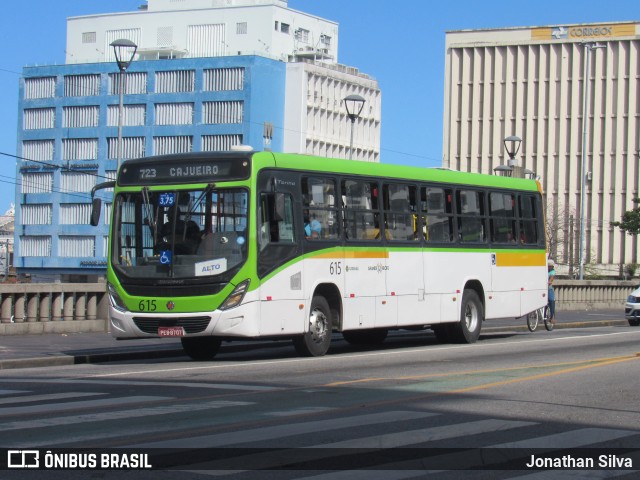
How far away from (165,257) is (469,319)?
850 centimetres

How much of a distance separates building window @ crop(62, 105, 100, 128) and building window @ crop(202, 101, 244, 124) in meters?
12.6

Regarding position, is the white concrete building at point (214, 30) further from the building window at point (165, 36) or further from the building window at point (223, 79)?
the building window at point (223, 79)

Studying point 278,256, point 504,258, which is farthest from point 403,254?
point 504,258

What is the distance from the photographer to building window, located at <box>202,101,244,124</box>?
385 ft

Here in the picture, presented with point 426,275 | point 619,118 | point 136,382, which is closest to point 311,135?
point 619,118

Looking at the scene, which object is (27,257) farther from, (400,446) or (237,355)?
(400,446)

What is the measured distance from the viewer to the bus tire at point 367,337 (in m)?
25.2

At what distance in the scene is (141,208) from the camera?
778 inches

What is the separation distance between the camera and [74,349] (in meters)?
21.3

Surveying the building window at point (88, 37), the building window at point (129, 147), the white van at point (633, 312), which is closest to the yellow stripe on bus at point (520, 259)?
the white van at point (633, 312)

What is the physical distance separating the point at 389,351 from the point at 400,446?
12772mm

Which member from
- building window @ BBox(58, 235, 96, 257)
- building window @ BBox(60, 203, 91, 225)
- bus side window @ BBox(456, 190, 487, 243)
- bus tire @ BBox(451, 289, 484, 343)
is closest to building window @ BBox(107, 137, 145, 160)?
building window @ BBox(60, 203, 91, 225)

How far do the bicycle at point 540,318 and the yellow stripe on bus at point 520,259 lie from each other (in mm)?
3740

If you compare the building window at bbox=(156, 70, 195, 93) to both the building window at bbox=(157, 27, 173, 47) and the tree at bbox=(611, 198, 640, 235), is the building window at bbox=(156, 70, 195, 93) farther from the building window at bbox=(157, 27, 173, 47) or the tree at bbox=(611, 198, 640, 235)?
the tree at bbox=(611, 198, 640, 235)
